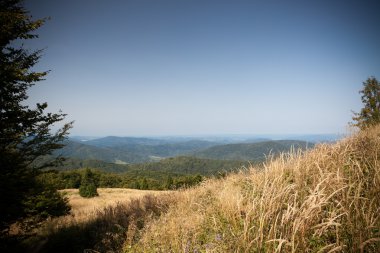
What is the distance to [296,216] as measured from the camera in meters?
2.12

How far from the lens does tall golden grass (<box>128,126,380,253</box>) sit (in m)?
2.09

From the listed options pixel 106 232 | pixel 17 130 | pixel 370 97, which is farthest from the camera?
pixel 370 97

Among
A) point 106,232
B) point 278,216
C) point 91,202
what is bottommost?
point 91,202

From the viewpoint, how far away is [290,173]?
407 centimetres

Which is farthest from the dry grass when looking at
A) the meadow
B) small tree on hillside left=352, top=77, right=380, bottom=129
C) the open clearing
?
small tree on hillside left=352, top=77, right=380, bottom=129

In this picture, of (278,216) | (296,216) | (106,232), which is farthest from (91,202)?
(296,216)

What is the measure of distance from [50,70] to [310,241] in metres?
9.84

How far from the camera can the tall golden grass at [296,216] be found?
6.87 feet

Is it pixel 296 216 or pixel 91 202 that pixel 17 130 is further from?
pixel 91 202

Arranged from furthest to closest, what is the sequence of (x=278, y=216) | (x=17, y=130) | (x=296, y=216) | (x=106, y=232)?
1. (x=17, y=130)
2. (x=106, y=232)
3. (x=278, y=216)
4. (x=296, y=216)

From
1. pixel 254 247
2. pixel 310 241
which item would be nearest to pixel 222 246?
pixel 254 247

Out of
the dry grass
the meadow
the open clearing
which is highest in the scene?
the meadow

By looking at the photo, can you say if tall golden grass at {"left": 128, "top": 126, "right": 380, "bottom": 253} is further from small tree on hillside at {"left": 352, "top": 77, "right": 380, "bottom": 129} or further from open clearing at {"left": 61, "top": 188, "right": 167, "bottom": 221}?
small tree on hillside at {"left": 352, "top": 77, "right": 380, "bottom": 129}

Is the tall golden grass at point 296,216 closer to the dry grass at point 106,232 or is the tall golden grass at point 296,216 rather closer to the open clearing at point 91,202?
the dry grass at point 106,232
